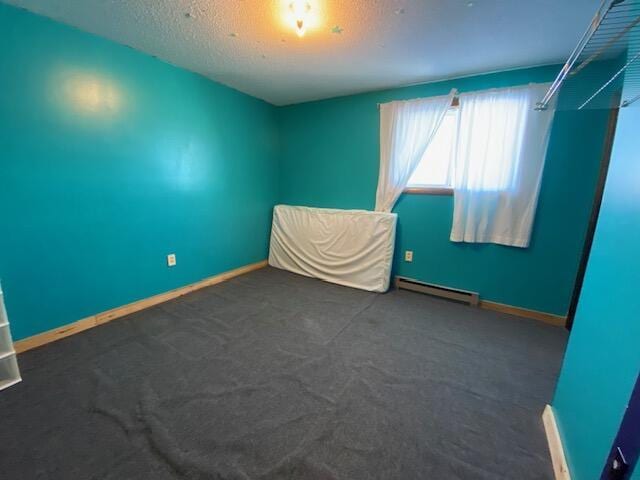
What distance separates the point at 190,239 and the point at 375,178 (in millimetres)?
2075

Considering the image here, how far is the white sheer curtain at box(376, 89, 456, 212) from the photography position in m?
2.55

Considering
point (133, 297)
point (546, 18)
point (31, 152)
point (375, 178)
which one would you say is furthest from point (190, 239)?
point (546, 18)

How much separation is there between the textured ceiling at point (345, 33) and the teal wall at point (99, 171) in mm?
221

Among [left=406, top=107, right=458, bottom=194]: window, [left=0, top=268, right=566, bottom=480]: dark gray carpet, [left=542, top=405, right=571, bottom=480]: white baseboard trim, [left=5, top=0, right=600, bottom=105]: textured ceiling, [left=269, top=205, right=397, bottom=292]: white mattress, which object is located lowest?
[left=0, top=268, right=566, bottom=480]: dark gray carpet

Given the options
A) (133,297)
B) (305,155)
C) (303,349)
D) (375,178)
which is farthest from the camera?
(305,155)

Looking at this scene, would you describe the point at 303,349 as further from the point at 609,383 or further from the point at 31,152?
the point at 31,152

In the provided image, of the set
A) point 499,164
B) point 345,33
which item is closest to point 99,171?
point 345,33

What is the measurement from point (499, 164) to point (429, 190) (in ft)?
2.02

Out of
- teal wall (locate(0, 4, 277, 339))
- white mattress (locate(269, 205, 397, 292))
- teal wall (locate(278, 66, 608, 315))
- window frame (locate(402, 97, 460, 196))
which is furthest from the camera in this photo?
white mattress (locate(269, 205, 397, 292))

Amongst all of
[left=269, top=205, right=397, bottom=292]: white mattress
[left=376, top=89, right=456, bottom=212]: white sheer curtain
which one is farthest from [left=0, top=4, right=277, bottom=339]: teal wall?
[left=376, top=89, right=456, bottom=212]: white sheer curtain

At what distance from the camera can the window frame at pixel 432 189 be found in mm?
2505

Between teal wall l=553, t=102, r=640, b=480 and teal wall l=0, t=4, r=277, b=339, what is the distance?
112 inches

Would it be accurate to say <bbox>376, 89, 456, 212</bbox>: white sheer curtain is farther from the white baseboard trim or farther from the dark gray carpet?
the white baseboard trim

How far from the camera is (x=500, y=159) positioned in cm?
231
